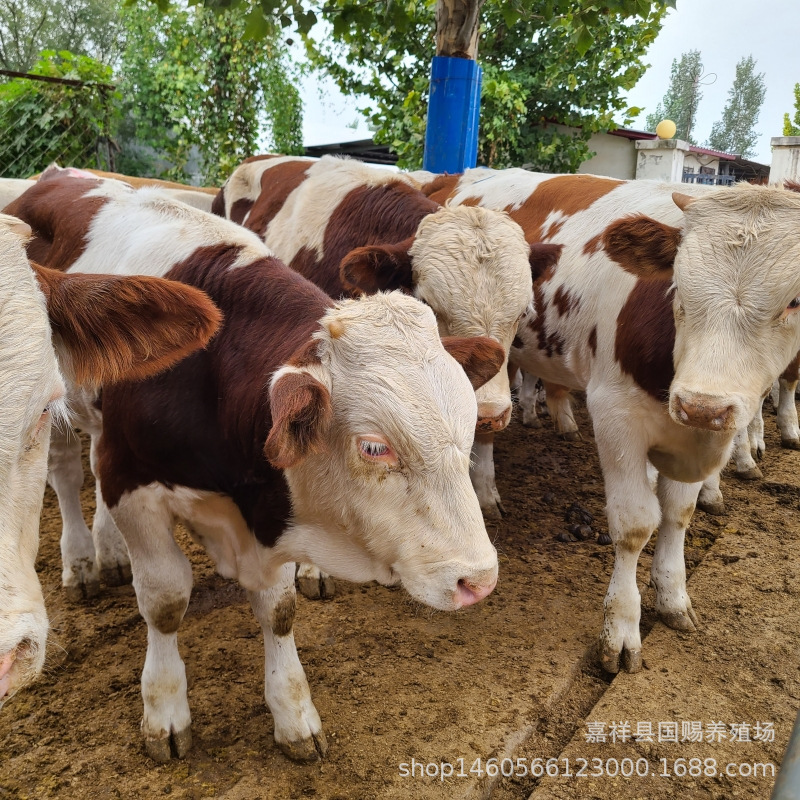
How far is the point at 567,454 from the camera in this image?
19.5 feet

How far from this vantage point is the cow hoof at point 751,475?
17.5 ft

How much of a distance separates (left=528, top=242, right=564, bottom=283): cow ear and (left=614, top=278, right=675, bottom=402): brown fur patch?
581 mm

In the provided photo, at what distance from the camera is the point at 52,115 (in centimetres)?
910

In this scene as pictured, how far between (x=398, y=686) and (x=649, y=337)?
1842 millimetres

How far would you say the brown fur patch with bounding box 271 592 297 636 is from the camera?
8.73ft

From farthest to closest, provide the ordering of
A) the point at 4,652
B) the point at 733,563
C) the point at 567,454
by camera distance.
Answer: the point at 567,454 → the point at 733,563 → the point at 4,652

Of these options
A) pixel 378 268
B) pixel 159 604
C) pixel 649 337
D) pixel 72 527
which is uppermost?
pixel 378 268

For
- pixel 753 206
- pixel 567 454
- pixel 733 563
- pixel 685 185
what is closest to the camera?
pixel 753 206

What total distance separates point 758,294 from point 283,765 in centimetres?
244

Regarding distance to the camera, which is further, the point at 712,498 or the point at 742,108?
the point at 742,108

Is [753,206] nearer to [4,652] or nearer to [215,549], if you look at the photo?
[215,549]

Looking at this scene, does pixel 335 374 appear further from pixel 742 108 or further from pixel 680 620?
pixel 742 108

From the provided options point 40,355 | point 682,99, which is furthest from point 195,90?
point 682,99

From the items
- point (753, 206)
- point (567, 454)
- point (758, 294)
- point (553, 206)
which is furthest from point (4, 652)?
point (567, 454)
